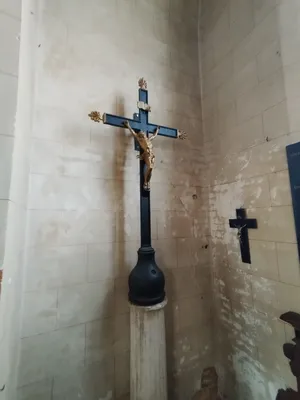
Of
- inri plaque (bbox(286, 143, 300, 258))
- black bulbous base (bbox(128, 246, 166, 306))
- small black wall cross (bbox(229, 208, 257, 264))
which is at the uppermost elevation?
inri plaque (bbox(286, 143, 300, 258))

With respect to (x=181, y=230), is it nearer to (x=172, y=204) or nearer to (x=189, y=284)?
(x=172, y=204)

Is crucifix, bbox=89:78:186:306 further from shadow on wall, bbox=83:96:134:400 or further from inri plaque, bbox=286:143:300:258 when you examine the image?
inri plaque, bbox=286:143:300:258

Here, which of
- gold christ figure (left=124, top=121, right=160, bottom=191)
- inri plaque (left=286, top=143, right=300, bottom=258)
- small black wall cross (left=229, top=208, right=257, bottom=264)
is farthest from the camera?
small black wall cross (left=229, top=208, right=257, bottom=264)

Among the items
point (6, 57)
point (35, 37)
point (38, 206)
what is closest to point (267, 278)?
point (38, 206)

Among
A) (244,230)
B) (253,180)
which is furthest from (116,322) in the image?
(253,180)

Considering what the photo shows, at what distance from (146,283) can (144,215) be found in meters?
0.37

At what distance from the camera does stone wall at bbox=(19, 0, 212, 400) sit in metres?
1.17

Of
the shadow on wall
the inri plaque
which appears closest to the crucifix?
the shadow on wall

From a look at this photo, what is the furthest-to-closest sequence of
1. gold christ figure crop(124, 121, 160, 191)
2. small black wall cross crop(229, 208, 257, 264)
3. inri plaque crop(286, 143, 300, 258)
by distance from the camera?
1. small black wall cross crop(229, 208, 257, 264)
2. gold christ figure crop(124, 121, 160, 191)
3. inri plaque crop(286, 143, 300, 258)

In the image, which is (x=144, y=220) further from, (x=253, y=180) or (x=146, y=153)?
(x=253, y=180)

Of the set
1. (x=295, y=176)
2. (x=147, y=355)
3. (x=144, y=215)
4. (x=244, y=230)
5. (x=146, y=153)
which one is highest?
(x=146, y=153)

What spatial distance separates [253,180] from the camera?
4.48 ft

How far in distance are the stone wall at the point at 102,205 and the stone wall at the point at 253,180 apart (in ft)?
0.52

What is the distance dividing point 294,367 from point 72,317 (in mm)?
1193
